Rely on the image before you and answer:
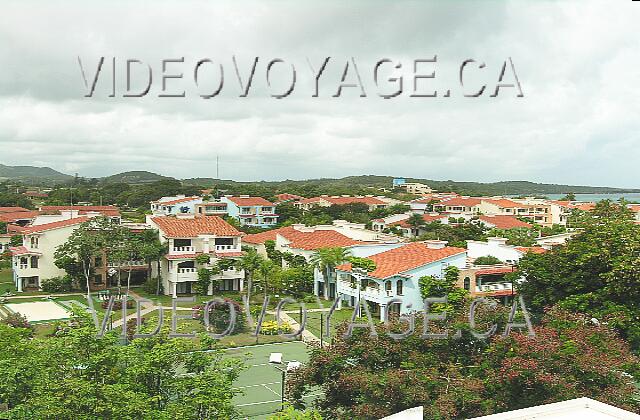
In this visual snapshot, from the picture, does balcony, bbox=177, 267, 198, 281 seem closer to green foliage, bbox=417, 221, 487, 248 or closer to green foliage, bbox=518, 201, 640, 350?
green foliage, bbox=518, 201, 640, 350

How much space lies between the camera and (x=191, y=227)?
95.3ft

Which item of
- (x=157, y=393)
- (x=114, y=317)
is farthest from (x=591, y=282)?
(x=114, y=317)

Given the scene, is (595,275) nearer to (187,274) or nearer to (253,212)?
(187,274)

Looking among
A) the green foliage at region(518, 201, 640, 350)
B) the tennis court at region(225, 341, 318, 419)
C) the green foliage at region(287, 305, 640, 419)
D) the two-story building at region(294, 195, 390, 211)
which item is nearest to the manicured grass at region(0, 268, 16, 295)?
the tennis court at region(225, 341, 318, 419)

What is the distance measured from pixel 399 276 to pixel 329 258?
375 centimetres

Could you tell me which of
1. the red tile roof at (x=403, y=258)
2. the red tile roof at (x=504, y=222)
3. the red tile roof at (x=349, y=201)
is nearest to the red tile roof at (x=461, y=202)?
Result: the red tile roof at (x=349, y=201)

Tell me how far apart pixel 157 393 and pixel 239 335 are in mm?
11019

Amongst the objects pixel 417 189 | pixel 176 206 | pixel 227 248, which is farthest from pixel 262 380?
pixel 417 189

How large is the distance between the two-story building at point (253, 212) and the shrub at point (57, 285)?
23.0m

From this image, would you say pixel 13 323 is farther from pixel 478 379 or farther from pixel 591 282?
pixel 591 282

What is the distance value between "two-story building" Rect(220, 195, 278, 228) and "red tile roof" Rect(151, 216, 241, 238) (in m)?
20.1

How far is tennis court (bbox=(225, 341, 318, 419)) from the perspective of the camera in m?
13.3

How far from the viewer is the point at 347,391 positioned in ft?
Result: 35.1

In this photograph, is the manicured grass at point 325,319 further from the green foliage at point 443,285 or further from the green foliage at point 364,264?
the green foliage at point 443,285
